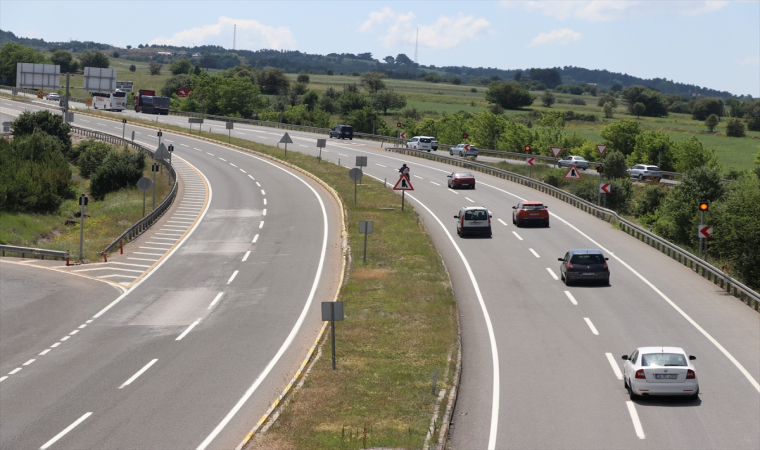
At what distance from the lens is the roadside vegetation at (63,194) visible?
50.6 m

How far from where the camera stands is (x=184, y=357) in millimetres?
24969

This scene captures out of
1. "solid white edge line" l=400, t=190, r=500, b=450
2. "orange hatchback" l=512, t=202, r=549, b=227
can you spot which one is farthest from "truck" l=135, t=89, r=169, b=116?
"solid white edge line" l=400, t=190, r=500, b=450

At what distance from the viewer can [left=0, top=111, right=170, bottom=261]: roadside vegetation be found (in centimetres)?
5056

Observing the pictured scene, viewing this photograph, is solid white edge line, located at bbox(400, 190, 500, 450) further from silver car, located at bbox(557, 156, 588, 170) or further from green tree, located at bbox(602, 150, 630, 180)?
green tree, located at bbox(602, 150, 630, 180)

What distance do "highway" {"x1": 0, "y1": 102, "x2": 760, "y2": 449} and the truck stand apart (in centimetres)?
8547

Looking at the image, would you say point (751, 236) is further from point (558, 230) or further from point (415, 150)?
point (415, 150)

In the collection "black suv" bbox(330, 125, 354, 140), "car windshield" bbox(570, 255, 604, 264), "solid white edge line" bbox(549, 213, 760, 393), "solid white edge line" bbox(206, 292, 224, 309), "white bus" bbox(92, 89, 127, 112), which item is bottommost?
"solid white edge line" bbox(206, 292, 224, 309)

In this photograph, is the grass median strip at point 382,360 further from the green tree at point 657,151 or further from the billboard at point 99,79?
the green tree at point 657,151

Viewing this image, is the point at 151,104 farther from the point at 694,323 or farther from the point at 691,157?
the point at 694,323

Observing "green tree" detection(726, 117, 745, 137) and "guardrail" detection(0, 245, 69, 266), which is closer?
"guardrail" detection(0, 245, 69, 266)

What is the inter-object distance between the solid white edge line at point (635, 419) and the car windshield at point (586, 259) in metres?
14.1

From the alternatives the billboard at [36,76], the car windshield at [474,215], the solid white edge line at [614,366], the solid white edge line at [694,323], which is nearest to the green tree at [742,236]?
the solid white edge line at [694,323]

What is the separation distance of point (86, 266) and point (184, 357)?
17.0 metres

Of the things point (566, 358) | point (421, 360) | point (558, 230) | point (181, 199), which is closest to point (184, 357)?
point (421, 360)
